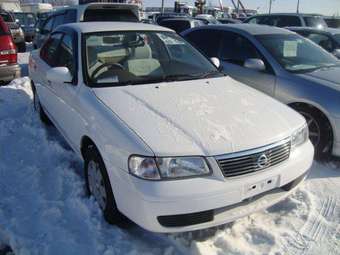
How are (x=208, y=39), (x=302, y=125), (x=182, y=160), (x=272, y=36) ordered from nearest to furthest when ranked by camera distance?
(x=182, y=160), (x=302, y=125), (x=272, y=36), (x=208, y=39)

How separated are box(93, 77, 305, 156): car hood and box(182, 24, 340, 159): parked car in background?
102 cm

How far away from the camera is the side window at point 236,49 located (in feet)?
17.0

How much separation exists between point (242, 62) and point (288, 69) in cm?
74

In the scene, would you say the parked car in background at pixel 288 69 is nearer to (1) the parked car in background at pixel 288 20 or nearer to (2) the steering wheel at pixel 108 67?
(2) the steering wheel at pixel 108 67

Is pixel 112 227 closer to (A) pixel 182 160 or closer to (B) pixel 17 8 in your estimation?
(A) pixel 182 160

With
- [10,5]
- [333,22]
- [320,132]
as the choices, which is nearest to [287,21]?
[333,22]

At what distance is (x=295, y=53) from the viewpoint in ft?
16.8

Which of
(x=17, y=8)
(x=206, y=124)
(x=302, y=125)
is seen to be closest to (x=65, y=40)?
(x=206, y=124)

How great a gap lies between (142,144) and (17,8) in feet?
89.9

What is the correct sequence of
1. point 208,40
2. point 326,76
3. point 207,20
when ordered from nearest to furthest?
1. point 326,76
2. point 208,40
3. point 207,20

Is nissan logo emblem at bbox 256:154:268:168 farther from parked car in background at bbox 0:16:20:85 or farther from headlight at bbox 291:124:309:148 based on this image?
parked car in background at bbox 0:16:20:85

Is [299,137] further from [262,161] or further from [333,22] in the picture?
[333,22]

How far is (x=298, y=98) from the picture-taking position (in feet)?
14.5

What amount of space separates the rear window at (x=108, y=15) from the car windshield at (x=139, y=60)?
493 centimetres
